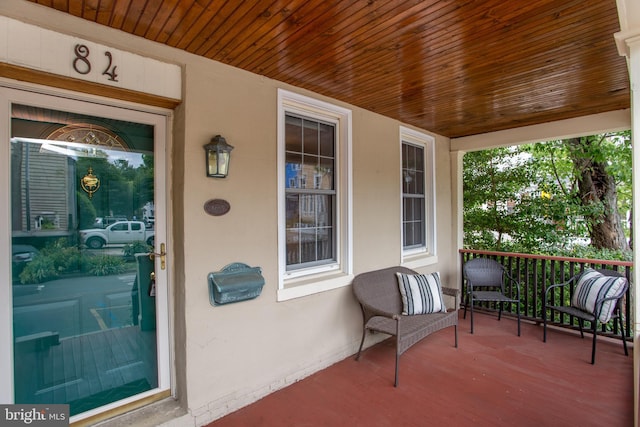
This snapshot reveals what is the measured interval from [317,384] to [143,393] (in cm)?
128

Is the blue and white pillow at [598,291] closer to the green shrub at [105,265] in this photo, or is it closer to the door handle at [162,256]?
the door handle at [162,256]

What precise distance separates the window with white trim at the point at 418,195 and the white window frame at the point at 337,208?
120 centimetres

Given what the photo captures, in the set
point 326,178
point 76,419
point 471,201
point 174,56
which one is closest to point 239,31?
point 174,56

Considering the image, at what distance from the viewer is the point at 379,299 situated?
10.4 ft

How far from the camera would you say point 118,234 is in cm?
213

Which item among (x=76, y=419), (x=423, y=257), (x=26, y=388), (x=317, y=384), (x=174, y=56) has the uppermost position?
(x=174, y=56)

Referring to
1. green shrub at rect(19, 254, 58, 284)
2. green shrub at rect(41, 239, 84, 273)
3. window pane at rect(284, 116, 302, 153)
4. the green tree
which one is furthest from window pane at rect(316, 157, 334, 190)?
the green tree

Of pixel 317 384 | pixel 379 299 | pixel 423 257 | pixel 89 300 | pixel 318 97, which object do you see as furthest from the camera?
pixel 423 257

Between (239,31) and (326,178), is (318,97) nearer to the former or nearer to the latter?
(326,178)

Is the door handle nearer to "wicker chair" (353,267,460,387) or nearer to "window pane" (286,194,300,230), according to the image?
"window pane" (286,194,300,230)

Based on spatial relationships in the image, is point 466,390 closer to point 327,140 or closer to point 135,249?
point 327,140

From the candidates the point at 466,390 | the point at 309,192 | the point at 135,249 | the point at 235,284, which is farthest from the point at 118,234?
the point at 466,390

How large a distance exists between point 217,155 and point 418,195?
3.00 metres

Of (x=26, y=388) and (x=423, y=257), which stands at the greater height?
(x=423, y=257)
